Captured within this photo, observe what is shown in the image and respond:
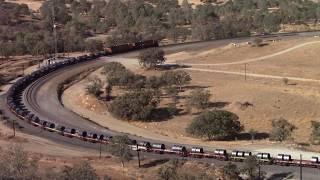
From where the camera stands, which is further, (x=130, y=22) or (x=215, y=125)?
(x=130, y=22)

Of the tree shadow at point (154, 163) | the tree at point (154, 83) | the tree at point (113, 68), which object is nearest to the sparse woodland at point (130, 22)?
the tree at point (113, 68)

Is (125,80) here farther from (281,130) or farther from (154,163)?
(154,163)

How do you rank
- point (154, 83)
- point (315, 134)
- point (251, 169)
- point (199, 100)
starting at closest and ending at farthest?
point (251, 169)
point (315, 134)
point (199, 100)
point (154, 83)

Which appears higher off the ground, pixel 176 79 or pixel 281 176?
pixel 176 79

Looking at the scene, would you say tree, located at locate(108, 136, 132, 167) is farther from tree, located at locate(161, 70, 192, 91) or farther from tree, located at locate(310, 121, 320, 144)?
tree, located at locate(161, 70, 192, 91)

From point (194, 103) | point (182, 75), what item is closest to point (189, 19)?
point (182, 75)

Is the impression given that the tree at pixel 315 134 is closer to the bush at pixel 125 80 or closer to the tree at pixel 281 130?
the tree at pixel 281 130

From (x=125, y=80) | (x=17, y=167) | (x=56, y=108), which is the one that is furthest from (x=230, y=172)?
(x=125, y=80)
